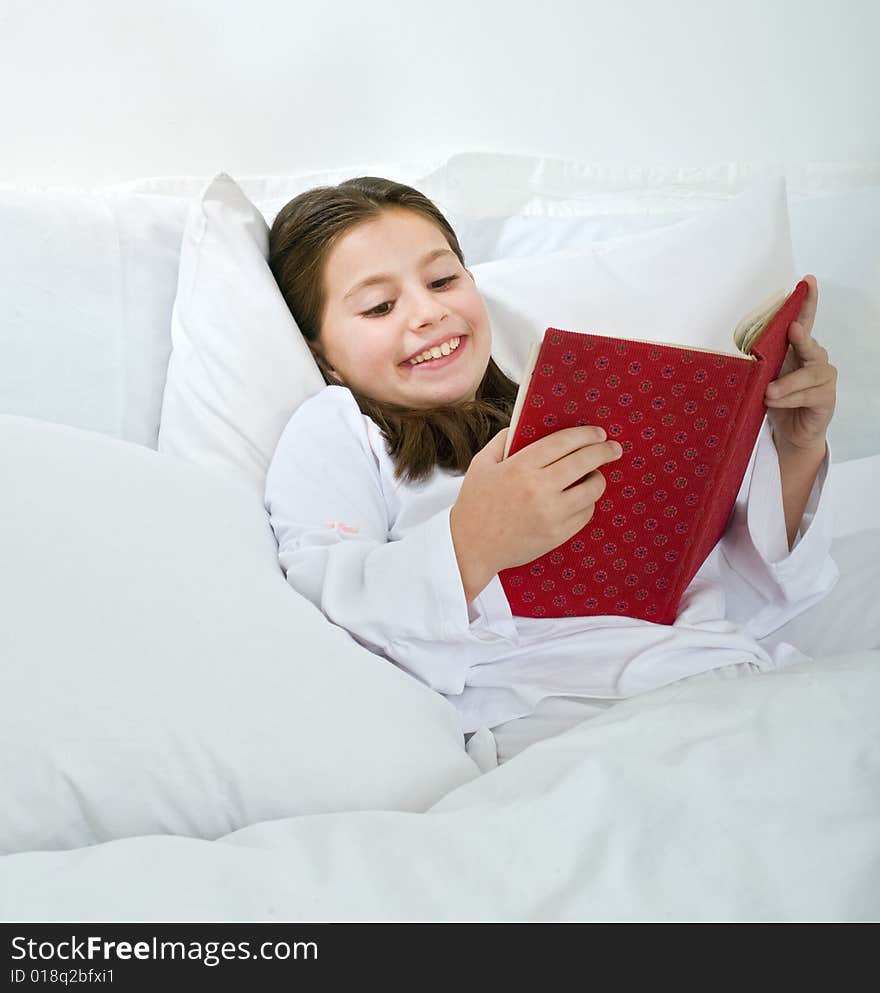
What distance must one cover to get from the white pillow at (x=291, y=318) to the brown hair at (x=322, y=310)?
4 centimetres

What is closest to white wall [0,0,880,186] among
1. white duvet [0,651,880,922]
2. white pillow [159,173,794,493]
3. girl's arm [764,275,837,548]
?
white pillow [159,173,794,493]

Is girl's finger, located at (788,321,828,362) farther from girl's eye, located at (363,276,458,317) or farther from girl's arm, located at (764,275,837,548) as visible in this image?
girl's eye, located at (363,276,458,317)

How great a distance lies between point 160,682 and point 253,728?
64mm

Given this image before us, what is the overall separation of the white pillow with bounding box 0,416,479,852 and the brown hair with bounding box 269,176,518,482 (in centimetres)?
27

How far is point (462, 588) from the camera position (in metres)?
0.81

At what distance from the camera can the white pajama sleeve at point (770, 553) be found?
96cm

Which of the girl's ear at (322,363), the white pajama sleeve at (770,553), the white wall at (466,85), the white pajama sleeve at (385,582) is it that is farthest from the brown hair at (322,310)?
the white wall at (466,85)

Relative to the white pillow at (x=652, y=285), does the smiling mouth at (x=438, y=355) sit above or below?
below

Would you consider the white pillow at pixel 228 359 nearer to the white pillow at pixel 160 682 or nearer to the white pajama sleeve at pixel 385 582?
the white pajama sleeve at pixel 385 582

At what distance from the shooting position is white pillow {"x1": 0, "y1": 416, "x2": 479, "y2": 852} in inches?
23.9

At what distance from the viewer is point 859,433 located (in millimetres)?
1310

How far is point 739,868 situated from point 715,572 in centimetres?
54
